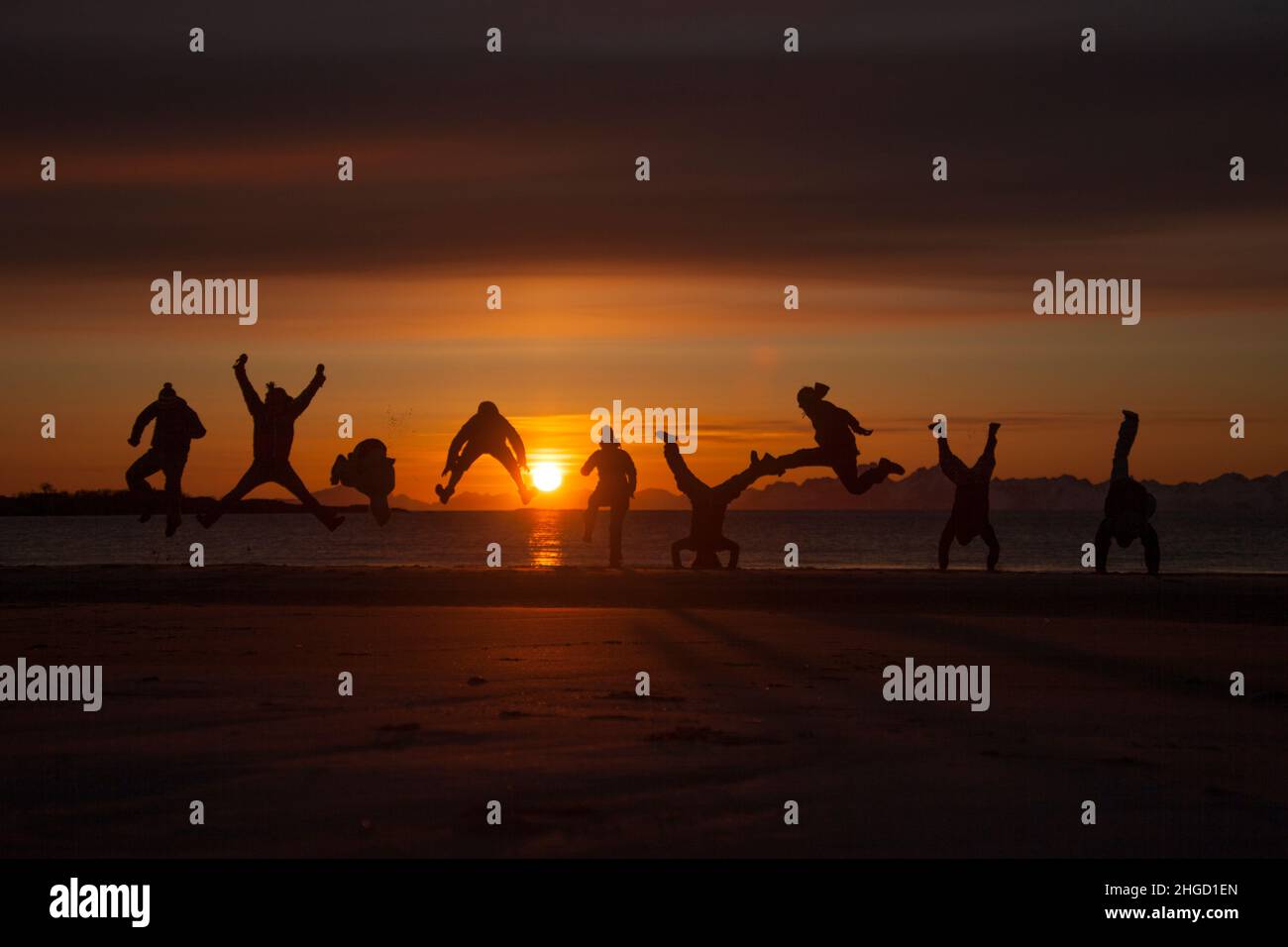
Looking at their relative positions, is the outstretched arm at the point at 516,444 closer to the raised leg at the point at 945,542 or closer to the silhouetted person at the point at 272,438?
the silhouetted person at the point at 272,438

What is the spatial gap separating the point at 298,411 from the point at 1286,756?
12.8 metres

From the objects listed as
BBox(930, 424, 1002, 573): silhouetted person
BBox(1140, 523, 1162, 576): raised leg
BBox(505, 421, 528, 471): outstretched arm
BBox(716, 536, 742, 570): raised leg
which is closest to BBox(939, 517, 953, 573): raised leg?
BBox(930, 424, 1002, 573): silhouetted person

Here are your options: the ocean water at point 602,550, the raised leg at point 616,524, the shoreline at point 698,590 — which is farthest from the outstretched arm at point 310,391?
the ocean water at point 602,550

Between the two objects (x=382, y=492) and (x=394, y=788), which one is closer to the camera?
(x=394, y=788)

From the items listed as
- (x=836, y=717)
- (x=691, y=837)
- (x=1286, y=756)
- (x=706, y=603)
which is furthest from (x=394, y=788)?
(x=706, y=603)

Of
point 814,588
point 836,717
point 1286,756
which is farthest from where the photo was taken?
point 814,588

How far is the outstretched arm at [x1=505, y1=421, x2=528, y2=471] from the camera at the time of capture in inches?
794

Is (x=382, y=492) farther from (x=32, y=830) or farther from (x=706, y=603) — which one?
(x=32, y=830)

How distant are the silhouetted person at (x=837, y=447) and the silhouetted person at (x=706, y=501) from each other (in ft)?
4.83

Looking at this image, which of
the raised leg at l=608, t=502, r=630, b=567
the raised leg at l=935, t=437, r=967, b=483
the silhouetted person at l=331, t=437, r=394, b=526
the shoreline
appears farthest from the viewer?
the raised leg at l=608, t=502, r=630, b=567

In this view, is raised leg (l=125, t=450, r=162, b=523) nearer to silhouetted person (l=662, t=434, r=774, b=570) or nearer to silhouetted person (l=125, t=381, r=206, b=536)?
silhouetted person (l=125, t=381, r=206, b=536)

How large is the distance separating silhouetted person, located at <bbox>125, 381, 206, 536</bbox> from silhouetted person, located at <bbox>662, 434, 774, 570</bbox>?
9.02 m

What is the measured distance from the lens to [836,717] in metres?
12.8
